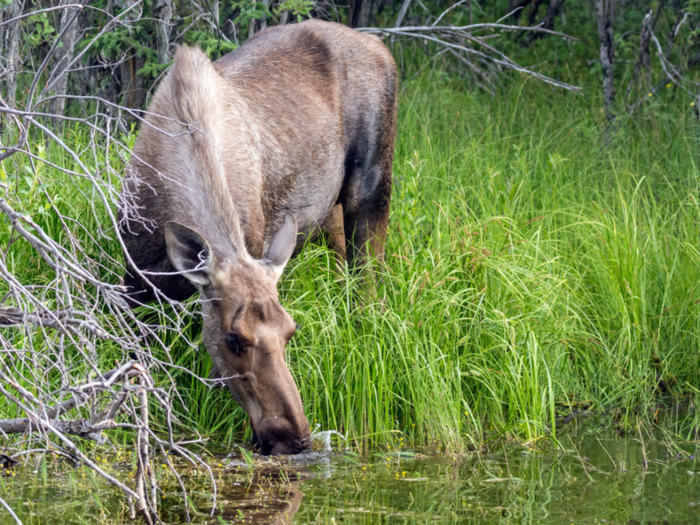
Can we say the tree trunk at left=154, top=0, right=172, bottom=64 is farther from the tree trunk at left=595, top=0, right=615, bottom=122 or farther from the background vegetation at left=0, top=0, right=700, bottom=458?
the tree trunk at left=595, top=0, right=615, bottom=122

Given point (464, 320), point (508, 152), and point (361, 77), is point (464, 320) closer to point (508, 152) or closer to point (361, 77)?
point (361, 77)

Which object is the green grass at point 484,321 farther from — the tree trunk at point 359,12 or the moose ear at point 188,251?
the tree trunk at point 359,12

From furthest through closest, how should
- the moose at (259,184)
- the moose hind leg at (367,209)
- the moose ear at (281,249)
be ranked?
the moose hind leg at (367,209), the moose ear at (281,249), the moose at (259,184)

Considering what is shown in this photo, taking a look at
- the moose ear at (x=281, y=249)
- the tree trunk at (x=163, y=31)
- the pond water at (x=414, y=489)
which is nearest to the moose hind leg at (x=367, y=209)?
the moose ear at (x=281, y=249)

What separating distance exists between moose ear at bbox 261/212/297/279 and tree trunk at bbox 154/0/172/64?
9.53 feet

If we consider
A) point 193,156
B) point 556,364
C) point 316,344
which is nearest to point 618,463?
point 556,364

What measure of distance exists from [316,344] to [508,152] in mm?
4021

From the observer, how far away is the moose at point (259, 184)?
4.27 meters

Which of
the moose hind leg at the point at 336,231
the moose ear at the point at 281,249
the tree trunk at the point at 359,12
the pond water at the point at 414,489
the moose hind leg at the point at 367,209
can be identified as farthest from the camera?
the tree trunk at the point at 359,12

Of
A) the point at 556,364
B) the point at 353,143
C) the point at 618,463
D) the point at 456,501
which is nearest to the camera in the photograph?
the point at 456,501

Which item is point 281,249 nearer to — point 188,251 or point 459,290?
point 188,251

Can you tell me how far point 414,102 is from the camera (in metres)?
8.52

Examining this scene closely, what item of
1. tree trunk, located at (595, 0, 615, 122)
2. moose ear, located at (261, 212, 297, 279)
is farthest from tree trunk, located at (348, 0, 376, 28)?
moose ear, located at (261, 212, 297, 279)

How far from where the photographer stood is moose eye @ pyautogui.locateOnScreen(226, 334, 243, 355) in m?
4.29
